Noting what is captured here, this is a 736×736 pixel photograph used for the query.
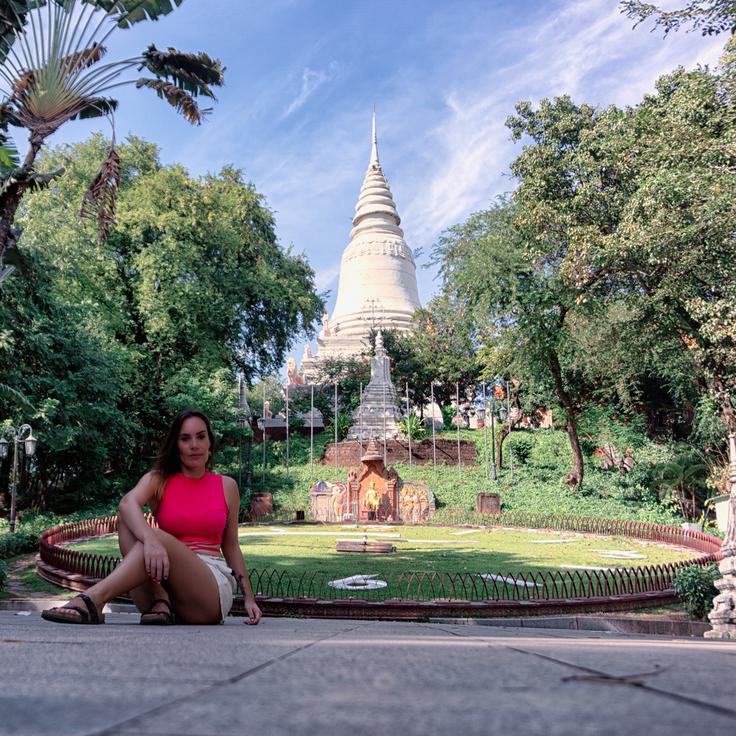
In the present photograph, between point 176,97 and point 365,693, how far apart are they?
10.3m

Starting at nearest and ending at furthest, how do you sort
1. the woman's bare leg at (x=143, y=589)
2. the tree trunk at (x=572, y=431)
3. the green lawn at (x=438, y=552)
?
the woman's bare leg at (x=143, y=589), the green lawn at (x=438, y=552), the tree trunk at (x=572, y=431)

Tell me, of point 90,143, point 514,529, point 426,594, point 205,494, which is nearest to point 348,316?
point 90,143

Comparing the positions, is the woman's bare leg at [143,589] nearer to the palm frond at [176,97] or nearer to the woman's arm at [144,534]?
the woman's arm at [144,534]

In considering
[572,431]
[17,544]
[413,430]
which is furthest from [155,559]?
[413,430]

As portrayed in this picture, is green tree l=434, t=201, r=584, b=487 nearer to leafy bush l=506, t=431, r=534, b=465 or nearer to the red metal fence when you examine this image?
leafy bush l=506, t=431, r=534, b=465

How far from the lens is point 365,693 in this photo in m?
1.16

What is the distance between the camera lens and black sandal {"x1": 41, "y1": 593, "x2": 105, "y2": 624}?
319 cm

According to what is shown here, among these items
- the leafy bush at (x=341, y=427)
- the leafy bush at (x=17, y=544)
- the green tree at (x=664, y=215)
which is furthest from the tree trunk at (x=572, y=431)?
the leafy bush at (x=17, y=544)

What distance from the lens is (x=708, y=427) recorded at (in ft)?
76.9

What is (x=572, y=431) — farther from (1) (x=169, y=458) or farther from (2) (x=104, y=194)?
(1) (x=169, y=458)

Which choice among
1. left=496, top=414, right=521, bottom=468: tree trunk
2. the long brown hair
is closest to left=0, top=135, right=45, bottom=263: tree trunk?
the long brown hair

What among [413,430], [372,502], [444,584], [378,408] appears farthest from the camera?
[378,408]

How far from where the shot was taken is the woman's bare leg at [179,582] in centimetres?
328

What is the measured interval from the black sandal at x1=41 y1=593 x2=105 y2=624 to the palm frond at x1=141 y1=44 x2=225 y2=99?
866cm
